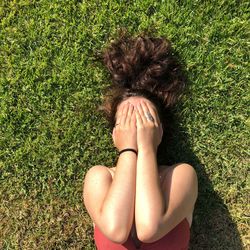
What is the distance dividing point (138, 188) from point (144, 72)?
0.98 meters

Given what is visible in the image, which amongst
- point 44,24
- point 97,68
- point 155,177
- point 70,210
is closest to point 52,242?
point 70,210

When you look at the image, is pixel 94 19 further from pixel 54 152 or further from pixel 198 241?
pixel 198 241

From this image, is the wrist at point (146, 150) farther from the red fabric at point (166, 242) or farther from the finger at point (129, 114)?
the red fabric at point (166, 242)

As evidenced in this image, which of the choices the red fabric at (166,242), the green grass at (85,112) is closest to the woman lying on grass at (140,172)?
the red fabric at (166,242)

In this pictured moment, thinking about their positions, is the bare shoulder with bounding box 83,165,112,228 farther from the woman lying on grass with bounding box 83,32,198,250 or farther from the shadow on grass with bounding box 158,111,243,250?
the shadow on grass with bounding box 158,111,243,250

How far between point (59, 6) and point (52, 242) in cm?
208

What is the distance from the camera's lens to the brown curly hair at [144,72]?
345 cm

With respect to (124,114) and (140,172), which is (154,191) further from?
(124,114)

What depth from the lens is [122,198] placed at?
118 inches

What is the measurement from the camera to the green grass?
3.62 metres

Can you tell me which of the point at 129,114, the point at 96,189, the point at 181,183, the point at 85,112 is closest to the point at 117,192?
the point at 96,189

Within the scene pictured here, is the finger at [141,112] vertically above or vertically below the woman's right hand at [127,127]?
above

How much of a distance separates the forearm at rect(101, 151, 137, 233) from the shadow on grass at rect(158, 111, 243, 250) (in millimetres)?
685

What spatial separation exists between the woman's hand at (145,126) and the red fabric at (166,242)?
63cm
